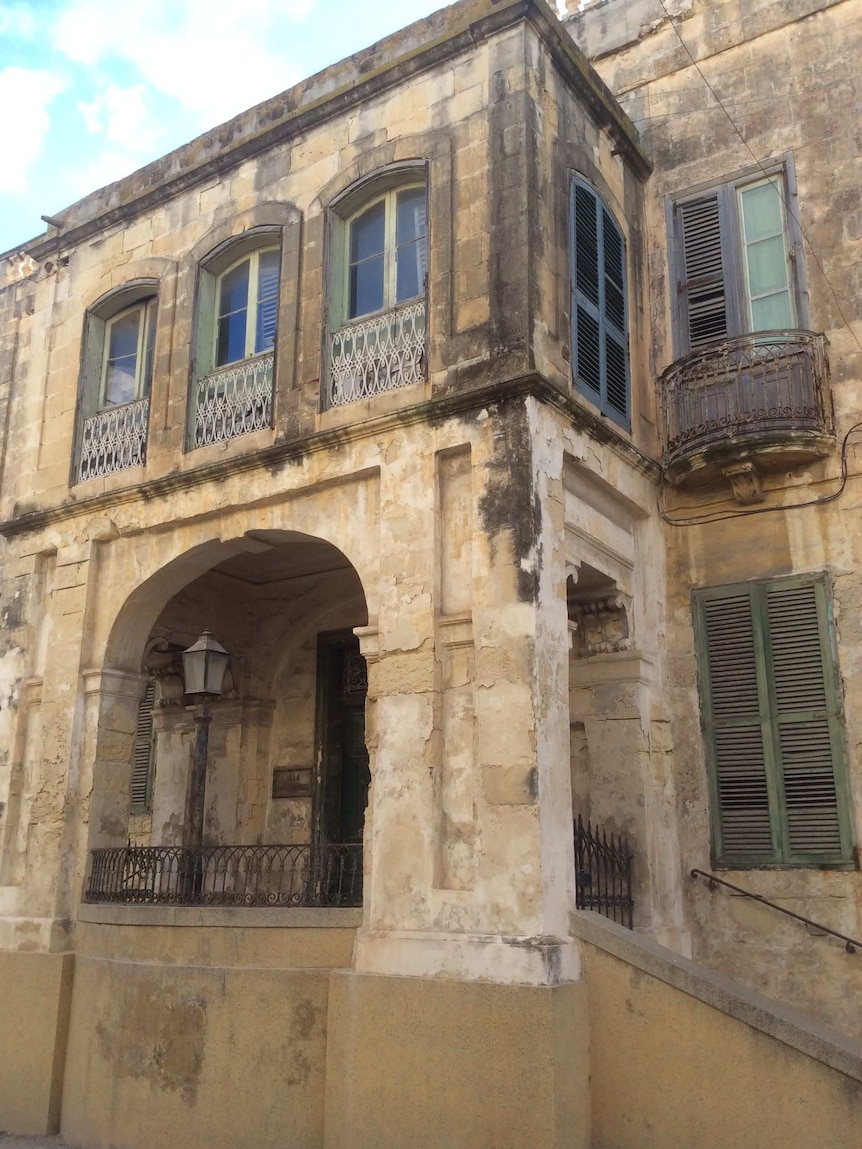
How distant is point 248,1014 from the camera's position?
803 centimetres

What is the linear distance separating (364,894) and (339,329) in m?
4.76

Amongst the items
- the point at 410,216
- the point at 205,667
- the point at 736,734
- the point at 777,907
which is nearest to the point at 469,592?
the point at 205,667

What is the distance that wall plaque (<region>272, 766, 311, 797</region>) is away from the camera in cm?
1186

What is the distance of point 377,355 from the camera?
364 inches

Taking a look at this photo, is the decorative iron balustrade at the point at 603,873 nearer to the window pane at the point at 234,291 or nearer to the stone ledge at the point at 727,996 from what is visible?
the stone ledge at the point at 727,996

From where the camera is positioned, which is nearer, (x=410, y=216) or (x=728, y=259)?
(x=410, y=216)

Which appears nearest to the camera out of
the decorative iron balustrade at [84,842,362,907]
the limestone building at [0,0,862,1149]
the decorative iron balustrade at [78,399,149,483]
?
the limestone building at [0,0,862,1149]

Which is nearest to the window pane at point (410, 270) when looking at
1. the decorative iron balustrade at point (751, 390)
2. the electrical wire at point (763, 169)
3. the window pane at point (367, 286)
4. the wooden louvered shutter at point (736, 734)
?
the window pane at point (367, 286)

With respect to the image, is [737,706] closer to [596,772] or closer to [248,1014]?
[596,772]

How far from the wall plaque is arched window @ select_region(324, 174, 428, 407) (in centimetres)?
441

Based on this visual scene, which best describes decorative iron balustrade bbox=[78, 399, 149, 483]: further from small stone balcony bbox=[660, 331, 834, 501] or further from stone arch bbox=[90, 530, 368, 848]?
small stone balcony bbox=[660, 331, 834, 501]

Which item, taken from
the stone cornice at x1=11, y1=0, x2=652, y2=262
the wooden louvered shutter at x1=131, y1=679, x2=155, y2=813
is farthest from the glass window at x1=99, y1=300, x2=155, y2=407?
the wooden louvered shutter at x1=131, y1=679, x2=155, y2=813

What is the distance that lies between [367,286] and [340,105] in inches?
68.3

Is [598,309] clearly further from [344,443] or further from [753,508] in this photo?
[344,443]
